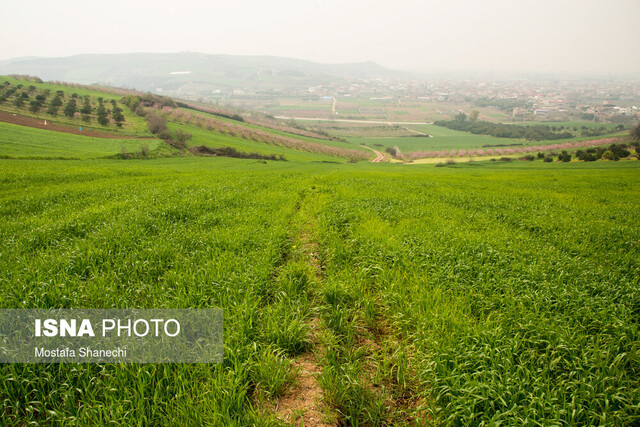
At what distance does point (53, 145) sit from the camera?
4878 cm

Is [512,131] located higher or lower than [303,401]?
higher

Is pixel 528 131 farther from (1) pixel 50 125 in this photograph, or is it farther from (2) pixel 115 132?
(1) pixel 50 125

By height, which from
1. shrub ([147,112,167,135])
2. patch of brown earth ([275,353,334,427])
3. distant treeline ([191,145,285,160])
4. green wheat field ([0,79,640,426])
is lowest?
patch of brown earth ([275,353,334,427])

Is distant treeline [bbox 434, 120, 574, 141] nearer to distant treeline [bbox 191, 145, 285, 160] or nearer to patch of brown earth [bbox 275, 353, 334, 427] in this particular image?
distant treeline [bbox 191, 145, 285, 160]

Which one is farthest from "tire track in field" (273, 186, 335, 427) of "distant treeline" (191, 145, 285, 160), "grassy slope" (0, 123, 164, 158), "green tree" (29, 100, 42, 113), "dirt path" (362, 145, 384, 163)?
"green tree" (29, 100, 42, 113)

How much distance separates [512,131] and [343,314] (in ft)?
585

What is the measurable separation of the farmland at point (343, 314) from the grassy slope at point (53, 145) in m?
47.5

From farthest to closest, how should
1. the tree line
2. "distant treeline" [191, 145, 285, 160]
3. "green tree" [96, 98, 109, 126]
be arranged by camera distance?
the tree line < "green tree" [96, 98, 109, 126] < "distant treeline" [191, 145, 285, 160]

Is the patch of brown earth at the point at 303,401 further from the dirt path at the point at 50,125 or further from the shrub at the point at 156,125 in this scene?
the shrub at the point at 156,125

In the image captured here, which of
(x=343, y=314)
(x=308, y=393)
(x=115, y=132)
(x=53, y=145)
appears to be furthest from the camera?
(x=115, y=132)

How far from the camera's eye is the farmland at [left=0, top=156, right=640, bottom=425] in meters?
2.73

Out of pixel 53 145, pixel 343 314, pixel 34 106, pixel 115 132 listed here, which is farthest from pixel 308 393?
pixel 34 106

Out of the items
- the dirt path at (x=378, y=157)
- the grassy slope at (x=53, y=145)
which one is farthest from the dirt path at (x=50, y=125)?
the dirt path at (x=378, y=157)

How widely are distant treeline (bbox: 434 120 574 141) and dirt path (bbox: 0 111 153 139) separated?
16524 cm
